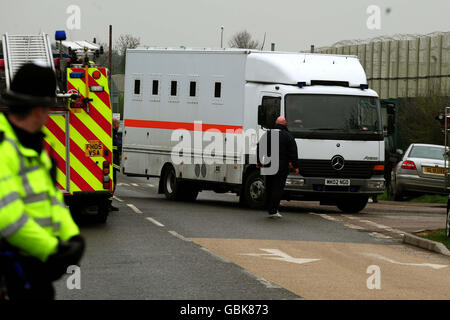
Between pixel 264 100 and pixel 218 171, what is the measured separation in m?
2.01

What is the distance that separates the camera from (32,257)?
177 inches

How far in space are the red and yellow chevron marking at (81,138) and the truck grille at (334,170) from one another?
5.71 meters

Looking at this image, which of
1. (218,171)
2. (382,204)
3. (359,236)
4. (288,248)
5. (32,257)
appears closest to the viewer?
(32,257)

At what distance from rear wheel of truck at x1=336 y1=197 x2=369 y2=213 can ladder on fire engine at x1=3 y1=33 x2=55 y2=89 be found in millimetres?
8601

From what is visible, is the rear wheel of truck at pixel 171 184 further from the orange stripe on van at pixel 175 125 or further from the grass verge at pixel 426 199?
the grass verge at pixel 426 199

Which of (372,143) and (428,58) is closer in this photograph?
(372,143)

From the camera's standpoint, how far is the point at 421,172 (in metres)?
27.6

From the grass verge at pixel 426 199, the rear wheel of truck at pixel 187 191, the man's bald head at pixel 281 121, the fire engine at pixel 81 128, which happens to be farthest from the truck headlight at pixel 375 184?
the grass verge at pixel 426 199

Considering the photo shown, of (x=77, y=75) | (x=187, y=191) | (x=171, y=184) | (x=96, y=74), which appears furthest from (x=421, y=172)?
(x=77, y=75)

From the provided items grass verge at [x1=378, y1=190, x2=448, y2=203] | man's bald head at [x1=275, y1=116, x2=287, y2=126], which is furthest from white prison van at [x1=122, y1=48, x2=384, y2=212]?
grass verge at [x1=378, y1=190, x2=448, y2=203]

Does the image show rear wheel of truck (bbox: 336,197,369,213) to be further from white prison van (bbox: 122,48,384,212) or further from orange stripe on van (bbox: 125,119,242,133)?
orange stripe on van (bbox: 125,119,242,133)
